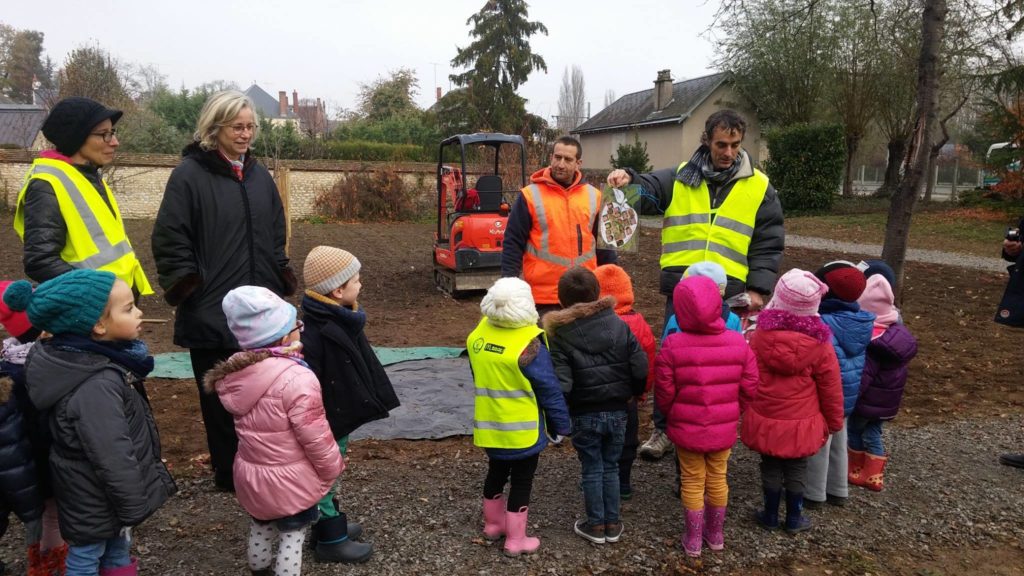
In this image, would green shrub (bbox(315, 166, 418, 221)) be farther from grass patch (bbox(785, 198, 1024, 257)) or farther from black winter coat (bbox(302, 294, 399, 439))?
black winter coat (bbox(302, 294, 399, 439))

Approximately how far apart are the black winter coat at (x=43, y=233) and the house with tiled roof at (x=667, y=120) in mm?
24914

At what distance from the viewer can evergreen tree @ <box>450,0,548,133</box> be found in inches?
1246

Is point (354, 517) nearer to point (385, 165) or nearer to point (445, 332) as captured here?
point (445, 332)

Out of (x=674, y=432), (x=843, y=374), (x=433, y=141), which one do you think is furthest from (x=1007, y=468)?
(x=433, y=141)

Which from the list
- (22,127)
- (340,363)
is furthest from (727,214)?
(22,127)

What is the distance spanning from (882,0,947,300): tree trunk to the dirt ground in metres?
0.96

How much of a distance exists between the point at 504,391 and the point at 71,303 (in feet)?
5.32

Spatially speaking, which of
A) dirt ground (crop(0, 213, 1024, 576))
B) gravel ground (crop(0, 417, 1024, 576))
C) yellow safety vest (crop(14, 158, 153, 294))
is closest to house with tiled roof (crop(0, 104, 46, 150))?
dirt ground (crop(0, 213, 1024, 576))

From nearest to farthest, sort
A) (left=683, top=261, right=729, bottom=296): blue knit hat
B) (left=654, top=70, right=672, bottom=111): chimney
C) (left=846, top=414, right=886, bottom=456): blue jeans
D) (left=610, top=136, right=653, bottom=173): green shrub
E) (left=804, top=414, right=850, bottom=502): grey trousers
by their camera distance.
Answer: (left=683, top=261, right=729, bottom=296): blue knit hat, (left=804, top=414, right=850, bottom=502): grey trousers, (left=846, top=414, right=886, bottom=456): blue jeans, (left=610, top=136, right=653, bottom=173): green shrub, (left=654, top=70, right=672, bottom=111): chimney

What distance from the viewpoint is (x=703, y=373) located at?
10.0 feet

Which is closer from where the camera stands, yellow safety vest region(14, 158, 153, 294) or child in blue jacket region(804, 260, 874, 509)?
yellow safety vest region(14, 158, 153, 294)

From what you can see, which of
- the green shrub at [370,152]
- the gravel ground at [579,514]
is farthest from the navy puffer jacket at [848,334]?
the green shrub at [370,152]

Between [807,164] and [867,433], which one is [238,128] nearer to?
[867,433]

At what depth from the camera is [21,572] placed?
296 centimetres
